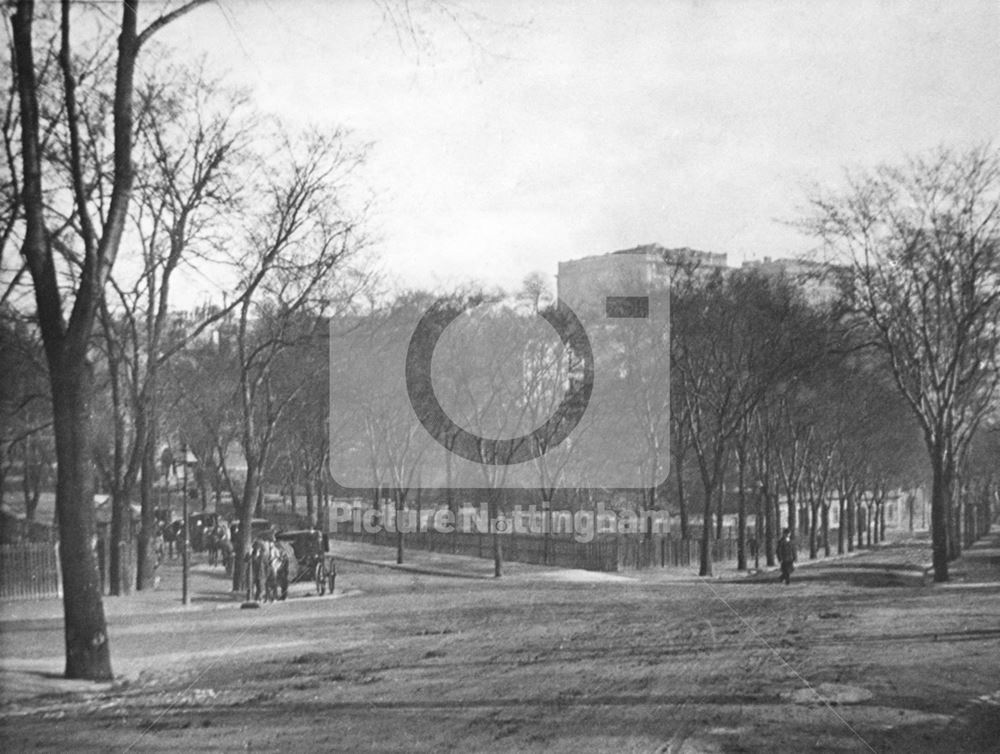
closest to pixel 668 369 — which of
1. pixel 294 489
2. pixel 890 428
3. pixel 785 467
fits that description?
pixel 294 489

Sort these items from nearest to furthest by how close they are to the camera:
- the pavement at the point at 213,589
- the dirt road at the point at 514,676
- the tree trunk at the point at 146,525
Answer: the dirt road at the point at 514,676 < the pavement at the point at 213,589 < the tree trunk at the point at 146,525

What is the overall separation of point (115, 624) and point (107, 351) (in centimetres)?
274

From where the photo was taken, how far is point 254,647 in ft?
33.4

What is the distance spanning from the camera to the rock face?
7.86 meters

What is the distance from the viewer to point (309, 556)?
12.5 m

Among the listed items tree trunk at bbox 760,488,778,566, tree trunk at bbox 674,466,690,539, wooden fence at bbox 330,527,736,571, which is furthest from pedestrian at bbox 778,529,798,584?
tree trunk at bbox 760,488,778,566

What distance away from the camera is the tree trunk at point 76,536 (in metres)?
8.20

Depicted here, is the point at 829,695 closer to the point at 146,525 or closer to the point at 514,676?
the point at 514,676

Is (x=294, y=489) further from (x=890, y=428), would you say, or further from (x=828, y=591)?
(x=890, y=428)

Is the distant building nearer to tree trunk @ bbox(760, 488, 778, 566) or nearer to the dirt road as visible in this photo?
the dirt road

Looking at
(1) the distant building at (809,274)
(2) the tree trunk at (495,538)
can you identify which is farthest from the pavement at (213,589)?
(1) the distant building at (809,274)

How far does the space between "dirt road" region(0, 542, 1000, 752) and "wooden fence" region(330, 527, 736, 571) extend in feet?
3.70

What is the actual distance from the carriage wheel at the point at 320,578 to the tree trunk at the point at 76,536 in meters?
4.66

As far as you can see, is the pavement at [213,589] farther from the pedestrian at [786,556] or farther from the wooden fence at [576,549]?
the pedestrian at [786,556]
